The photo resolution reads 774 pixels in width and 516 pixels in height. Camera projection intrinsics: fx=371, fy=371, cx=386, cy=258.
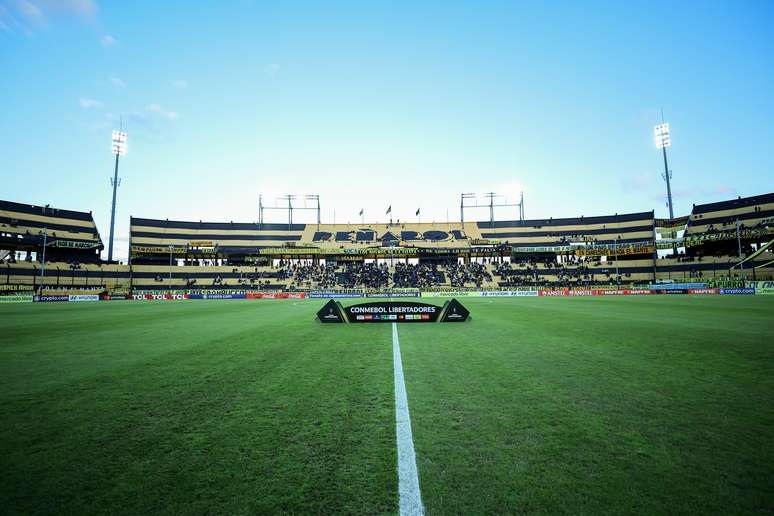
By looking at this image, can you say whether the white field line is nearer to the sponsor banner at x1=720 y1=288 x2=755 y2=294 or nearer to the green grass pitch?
the green grass pitch

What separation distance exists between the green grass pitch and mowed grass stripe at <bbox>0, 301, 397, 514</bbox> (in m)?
0.02

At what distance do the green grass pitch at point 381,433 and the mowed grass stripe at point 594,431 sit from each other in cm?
2

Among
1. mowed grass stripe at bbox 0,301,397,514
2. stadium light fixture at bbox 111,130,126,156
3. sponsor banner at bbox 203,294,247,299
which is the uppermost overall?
stadium light fixture at bbox 111,130,126,156

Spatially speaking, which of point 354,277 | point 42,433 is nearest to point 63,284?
point 354,277

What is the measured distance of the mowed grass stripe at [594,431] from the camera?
2.45 metres

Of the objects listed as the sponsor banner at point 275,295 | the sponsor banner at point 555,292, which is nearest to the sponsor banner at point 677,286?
the sponsor banner at point 555,292

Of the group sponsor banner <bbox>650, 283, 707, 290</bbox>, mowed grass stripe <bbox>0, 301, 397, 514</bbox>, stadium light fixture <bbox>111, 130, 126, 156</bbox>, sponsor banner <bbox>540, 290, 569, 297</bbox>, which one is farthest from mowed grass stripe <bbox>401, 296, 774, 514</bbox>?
stadium light fixture <bbox>111, 130, 126, 156</bbox>

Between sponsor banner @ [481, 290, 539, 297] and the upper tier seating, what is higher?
the upper tier seating

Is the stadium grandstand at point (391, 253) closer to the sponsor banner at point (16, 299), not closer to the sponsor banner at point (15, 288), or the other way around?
the sponsor banner at point (15, 288)

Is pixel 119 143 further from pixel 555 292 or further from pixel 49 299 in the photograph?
pixel 555 292

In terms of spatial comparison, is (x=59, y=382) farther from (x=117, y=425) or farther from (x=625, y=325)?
(x=625, y=325)

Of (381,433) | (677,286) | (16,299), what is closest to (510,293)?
(677,286)

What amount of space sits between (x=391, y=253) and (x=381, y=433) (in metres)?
62.7

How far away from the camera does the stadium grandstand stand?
187 ft
